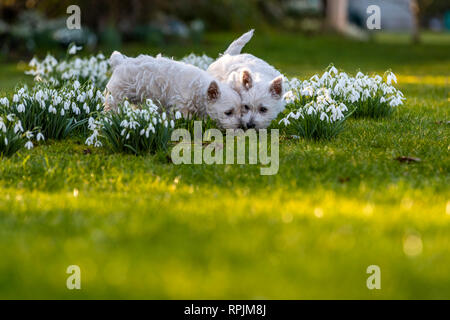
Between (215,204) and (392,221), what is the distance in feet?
4.08

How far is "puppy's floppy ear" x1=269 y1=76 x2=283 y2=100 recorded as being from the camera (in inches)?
268

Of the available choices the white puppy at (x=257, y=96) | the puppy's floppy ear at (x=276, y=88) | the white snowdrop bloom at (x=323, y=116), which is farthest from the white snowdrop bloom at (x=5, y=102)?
the white snowdrop bloom at (x=323, y=116)

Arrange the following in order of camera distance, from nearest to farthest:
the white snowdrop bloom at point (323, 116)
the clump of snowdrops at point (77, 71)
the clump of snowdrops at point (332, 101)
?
1. the white snowdrop bloom at point (323, 116)
2. the clump of snowdrops at point (332, 101)
3. the clump of snowdrops at point (77, 71)

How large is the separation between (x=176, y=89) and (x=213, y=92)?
498mm

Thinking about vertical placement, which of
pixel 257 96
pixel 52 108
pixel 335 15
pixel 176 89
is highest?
pixel 335 15

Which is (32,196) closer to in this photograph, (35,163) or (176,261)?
(35,163)

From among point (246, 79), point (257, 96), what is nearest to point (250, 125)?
point (257, 96)

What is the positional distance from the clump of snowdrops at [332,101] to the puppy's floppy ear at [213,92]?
75cm

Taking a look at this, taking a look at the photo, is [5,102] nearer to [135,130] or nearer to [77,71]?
[135,130]

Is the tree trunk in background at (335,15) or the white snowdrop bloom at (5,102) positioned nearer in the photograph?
the white snowdrop bloom at (5,102)

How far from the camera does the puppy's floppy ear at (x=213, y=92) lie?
6551mm

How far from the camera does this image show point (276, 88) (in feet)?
22.5

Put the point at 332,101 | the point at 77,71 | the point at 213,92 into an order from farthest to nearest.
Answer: the point at 77,71 < the point at 213,92 < the point at 332,101

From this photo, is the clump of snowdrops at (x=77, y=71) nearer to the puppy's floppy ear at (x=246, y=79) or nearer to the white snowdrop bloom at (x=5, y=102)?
the white snowdrop bloom at (x=5, y=102)
